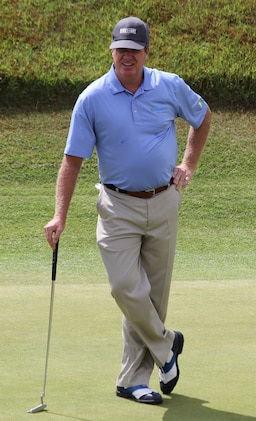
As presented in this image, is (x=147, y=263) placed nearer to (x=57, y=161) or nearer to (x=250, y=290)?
(x=250, y=290)

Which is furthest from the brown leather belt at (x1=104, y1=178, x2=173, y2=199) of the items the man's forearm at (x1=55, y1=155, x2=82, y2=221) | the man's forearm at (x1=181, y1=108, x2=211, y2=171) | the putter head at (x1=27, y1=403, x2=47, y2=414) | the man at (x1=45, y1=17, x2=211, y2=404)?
the putter head at (x1=27, y1=403, x2=47, y2=414)

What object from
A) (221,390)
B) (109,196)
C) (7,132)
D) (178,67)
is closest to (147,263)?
(109,196)

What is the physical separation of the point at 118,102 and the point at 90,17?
559 inches

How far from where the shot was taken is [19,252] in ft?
30.4

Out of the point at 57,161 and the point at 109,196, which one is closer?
the point at 109,196

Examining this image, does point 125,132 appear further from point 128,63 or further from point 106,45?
point 106,45

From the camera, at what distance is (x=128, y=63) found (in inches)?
154

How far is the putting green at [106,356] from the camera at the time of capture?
3.67 meters

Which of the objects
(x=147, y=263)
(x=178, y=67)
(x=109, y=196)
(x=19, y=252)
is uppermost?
(x=178, y=67)

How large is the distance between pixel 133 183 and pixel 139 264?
43cm

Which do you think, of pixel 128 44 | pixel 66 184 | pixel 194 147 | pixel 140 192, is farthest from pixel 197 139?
pixel 66 184

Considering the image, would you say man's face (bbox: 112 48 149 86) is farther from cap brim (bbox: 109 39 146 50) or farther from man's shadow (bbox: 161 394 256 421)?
man's shadow (bbox: 161 394 256 421)

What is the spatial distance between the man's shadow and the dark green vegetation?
40.0ft

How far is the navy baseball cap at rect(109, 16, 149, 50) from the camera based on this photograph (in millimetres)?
A: 3875
